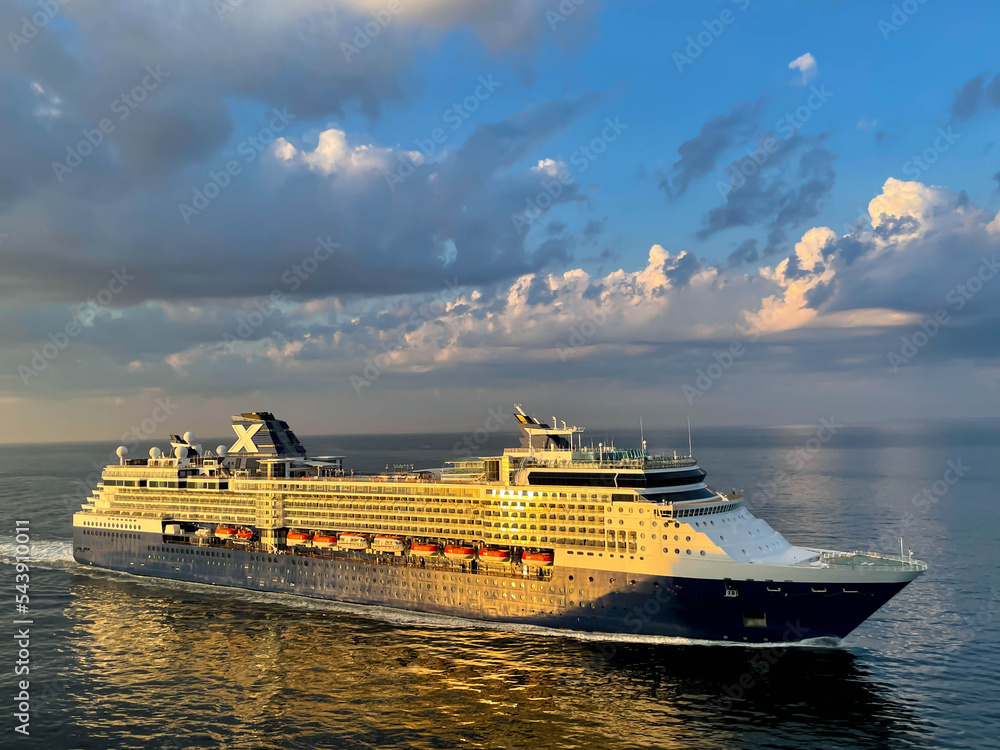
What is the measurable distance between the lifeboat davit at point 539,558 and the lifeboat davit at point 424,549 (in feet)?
27.8

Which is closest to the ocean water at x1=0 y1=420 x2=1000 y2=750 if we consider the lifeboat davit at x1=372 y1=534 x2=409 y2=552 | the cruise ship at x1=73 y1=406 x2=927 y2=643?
the cruise ship at x1=73 y1=406 x2=927 y2=643

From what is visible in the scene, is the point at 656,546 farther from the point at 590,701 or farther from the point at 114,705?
the point at 114,705

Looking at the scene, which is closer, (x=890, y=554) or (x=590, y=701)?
(x=590, y=701)

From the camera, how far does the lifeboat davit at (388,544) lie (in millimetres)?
51531

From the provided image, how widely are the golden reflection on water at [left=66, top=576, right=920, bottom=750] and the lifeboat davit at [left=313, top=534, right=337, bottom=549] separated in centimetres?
878

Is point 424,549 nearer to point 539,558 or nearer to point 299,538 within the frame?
point 539,558

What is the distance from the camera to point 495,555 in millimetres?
46750

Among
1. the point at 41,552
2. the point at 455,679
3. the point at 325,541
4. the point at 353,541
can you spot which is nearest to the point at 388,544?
the point at 353,541

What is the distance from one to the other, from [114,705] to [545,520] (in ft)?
91.5

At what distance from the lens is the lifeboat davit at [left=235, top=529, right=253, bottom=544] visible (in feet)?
191

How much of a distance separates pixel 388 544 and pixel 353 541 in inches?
154

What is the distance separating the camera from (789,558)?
40.9m

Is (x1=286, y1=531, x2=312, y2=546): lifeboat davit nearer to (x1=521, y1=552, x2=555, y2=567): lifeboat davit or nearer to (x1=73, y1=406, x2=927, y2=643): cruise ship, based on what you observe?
(x1=73, y1=406, x2=927, y2=643): cruise ship

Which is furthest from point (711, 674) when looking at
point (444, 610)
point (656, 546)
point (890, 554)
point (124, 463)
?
point (124, 463)
